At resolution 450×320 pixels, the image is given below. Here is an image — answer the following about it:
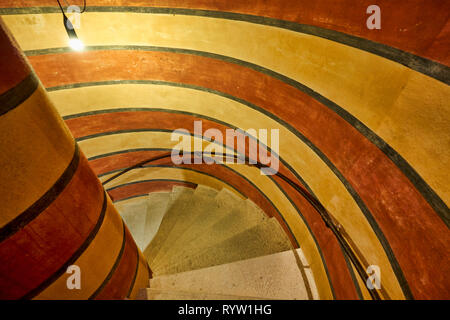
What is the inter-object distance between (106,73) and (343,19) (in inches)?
122

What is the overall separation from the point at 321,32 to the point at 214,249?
3291 millimetres

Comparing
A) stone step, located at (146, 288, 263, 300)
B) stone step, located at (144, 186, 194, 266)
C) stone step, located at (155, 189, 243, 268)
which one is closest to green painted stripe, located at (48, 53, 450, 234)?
stone step, located at (146, 288, 263, 300)

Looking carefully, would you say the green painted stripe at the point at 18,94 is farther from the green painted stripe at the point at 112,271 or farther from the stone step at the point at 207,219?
the stone step at the point at 207,219

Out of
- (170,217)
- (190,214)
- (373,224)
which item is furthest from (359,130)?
(170,217)

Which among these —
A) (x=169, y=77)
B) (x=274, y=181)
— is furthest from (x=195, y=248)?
(x=169, y=77)

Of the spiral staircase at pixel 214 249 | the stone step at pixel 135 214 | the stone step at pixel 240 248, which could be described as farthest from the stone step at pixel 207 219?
the stone step at pixel 135 214

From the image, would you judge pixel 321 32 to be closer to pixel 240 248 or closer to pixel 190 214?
pixel 240 248

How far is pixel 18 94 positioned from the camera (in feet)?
3.34

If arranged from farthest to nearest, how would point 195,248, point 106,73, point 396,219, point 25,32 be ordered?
point 195,248, point 106,73, point 25,32, point 396,219

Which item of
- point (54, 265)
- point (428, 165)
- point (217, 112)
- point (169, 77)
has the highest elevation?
point (169, 77)

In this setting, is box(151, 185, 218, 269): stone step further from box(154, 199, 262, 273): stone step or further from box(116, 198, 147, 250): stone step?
box(116, 198, 147, 250): stone step

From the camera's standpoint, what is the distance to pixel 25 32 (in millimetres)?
2617

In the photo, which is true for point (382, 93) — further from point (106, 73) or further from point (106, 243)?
point (106, 73)

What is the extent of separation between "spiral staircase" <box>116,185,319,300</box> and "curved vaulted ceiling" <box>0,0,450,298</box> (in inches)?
12.4
